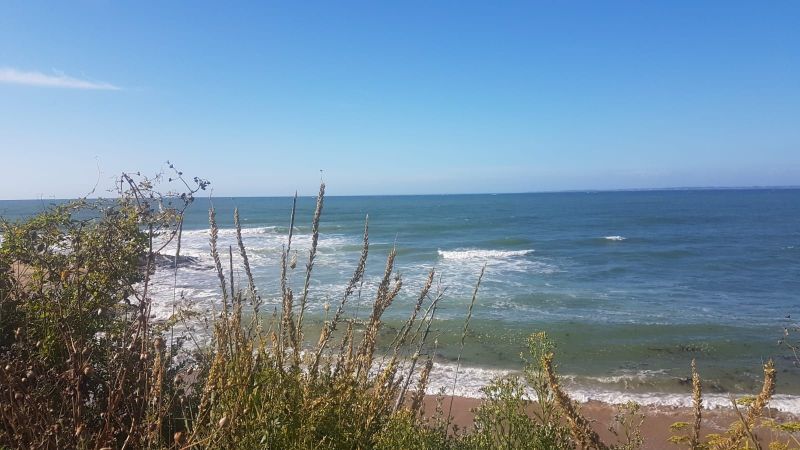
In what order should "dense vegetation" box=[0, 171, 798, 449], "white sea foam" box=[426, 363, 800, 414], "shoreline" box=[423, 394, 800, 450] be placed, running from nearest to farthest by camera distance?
"dense vegetation" box=[0, 171, 798, 449] → "shoreline" box=[423, 394, 800, 450] → "white sea foam" box=[426, 363, 800, 414]

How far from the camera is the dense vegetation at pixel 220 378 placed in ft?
6.94

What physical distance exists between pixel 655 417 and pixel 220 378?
29.5 feet

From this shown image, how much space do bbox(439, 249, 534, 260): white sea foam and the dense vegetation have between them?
91.5 feet

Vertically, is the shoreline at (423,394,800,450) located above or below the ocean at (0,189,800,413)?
below

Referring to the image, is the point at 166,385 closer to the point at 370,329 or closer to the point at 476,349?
→ the point at 370,329

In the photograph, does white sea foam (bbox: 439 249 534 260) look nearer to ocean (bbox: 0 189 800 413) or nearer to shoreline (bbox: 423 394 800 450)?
ocean (bbox: 0 189 800 413)

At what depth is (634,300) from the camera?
723 inches

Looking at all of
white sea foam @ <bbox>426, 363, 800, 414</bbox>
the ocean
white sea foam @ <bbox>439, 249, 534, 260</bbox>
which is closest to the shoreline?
white sea foam @ <bbox>426, 363, 800, 414</bbox>

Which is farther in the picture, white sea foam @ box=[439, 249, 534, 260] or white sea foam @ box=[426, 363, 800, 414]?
white sea foam @ box=[439, 249, 534, 260]

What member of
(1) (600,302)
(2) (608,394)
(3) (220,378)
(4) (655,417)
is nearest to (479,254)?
(1) (600,302)

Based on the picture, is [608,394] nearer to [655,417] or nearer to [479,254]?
[655,417]

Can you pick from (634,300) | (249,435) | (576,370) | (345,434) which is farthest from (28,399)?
(634,300)

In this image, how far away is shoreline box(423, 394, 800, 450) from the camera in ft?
27.4

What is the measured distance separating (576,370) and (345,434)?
10197mm
